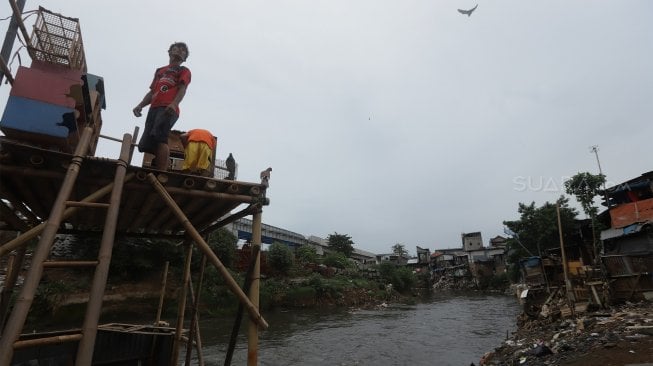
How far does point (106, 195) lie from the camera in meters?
4.20

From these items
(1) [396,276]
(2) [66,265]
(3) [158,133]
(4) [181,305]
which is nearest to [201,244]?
(2) [66,265]

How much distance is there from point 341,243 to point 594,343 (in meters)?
41.0

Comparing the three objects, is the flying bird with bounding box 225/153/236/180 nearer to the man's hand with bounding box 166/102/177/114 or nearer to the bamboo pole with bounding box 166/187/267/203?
the bamboo pole with bounding box 166/187/267/203

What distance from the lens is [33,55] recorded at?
4594 millimetres

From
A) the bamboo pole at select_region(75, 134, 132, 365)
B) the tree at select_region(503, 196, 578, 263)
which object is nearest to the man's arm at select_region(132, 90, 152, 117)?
the bamboo pole at select_region(75, 134, 132, 365)

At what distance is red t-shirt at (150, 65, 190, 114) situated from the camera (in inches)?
Answer: 193

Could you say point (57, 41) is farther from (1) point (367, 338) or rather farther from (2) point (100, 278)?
(1) point (367, 338)

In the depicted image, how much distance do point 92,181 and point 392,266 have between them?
1575 inches

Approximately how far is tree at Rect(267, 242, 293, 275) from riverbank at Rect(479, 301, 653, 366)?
66.0 feet

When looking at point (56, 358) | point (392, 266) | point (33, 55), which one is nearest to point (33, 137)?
point (33, 55)

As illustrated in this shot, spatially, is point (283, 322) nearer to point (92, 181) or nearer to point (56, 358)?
point (56, 358)

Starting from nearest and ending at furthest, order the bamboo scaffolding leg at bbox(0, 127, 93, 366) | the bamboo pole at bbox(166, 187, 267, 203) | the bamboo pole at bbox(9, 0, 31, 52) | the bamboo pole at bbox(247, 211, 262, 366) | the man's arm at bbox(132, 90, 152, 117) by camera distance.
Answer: the bamboo scaffolding leg at bbox(0, 127, 93, 366) → the bamboo pole at bbox(9, 0, 31, 52) → the bamboo pole at bbox(247, 211, 262, 366) → the bamboo pole at bbox(166, 187, 267, 203) → the man's arm at bbox(132, 90, 152, 117)

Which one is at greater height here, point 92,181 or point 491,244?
point 491,244

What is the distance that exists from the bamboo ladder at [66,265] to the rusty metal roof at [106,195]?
0.41m
